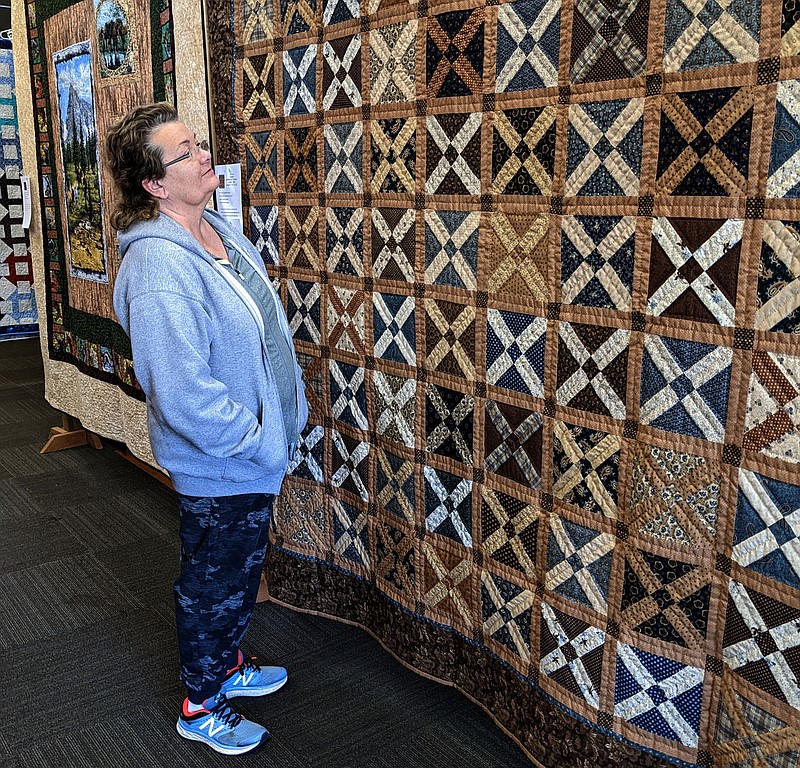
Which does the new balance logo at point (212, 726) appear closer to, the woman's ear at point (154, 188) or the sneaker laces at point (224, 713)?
the sneaker laces at point (224, 713)

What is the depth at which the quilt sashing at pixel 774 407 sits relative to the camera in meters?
1.35

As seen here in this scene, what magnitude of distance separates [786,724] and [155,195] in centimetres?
168

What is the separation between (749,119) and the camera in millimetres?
1339

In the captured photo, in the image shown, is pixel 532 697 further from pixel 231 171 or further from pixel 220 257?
pixel 231 171

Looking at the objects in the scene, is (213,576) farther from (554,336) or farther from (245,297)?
(554,336)

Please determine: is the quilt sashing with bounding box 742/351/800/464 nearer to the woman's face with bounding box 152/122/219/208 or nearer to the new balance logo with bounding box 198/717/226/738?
the woman's face with bounding box 152/122/219/208

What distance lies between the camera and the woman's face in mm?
1818

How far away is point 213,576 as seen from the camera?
1.95m

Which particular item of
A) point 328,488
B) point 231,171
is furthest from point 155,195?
point 328,488

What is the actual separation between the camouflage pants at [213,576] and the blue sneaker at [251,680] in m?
0.17

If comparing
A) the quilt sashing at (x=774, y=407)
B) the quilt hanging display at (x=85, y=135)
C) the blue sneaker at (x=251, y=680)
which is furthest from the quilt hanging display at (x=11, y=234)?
the quilt sashing at (x=774, y=407)

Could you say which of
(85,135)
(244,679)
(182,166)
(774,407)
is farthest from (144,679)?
(85,135)

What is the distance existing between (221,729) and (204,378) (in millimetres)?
910

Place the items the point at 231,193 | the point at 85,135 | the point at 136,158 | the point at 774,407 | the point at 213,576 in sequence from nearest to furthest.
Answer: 1. the point at 774,407
2. the point at 136,158
3. the point at 213,576
4. the point at 231,193
5. the point at 85,135
